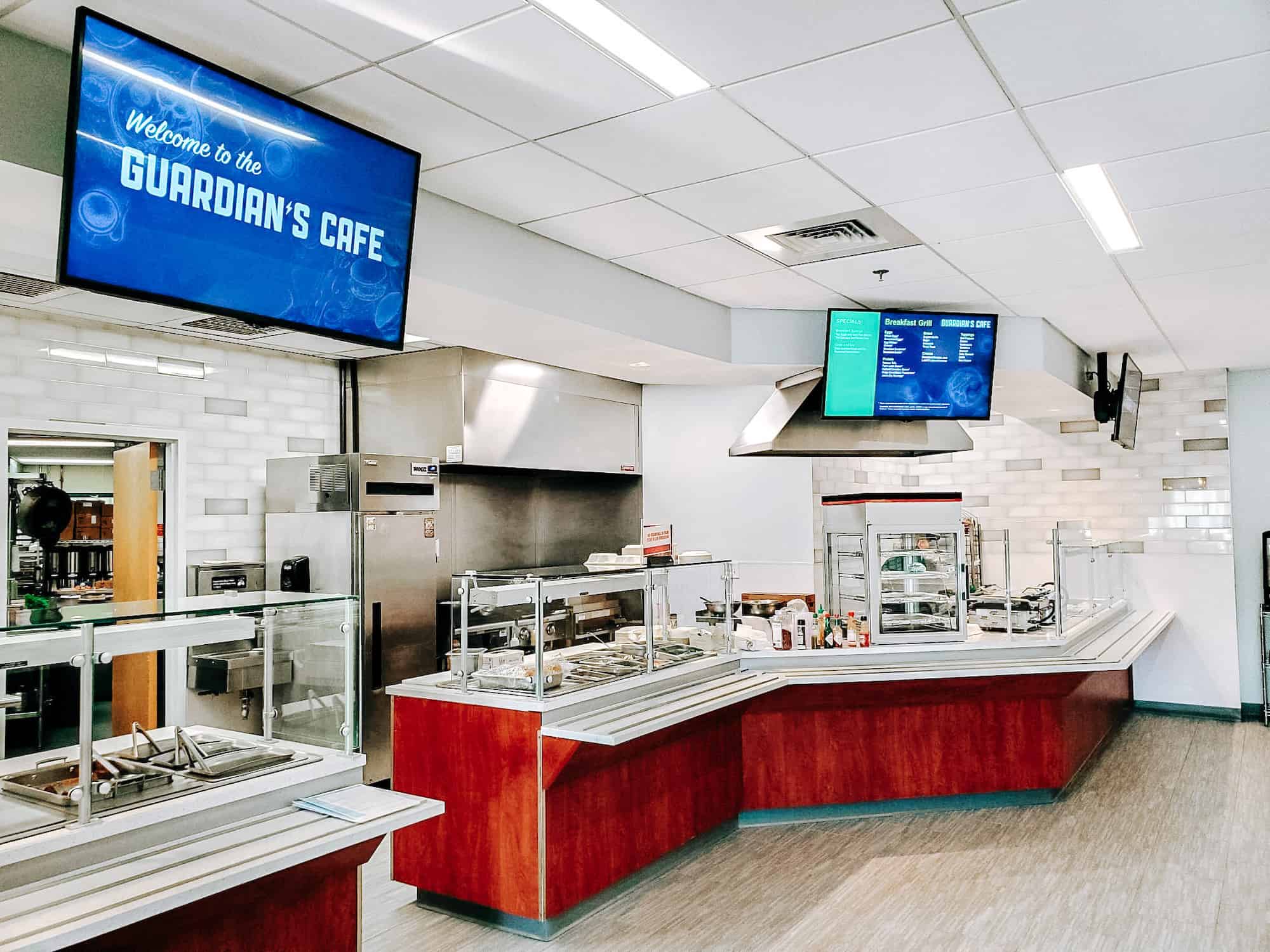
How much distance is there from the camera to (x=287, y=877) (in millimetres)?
2662

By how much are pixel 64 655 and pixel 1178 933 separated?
412 centimetres

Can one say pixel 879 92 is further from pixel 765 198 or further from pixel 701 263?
pixel 701 263

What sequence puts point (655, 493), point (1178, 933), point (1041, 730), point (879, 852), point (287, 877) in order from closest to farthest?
point (287, 877), point (1178, 933), point (879, 852), point (1041, 730), point (655, 493)

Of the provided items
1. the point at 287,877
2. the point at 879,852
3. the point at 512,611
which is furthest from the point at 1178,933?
the point at 287,877

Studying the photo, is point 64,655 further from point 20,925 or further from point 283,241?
point 283,241

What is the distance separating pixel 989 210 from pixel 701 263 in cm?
144

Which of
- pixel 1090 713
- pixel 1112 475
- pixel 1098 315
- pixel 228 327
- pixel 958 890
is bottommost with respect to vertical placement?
pixel 958 890

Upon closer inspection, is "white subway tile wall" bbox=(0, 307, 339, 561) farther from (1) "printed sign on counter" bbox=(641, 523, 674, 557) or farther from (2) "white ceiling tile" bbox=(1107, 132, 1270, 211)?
(2) "white ceiling tile" bbox=(1107, 132, 1270, 211)

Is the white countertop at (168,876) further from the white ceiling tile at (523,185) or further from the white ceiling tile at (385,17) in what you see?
the white ceiling tile at (523,185)

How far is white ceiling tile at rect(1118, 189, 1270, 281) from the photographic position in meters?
4.18

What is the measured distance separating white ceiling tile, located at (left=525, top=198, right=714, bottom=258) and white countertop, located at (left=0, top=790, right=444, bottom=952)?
255 cm

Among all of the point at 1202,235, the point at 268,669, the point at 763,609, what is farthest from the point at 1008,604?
the point at 268,669

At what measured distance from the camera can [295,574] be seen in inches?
237

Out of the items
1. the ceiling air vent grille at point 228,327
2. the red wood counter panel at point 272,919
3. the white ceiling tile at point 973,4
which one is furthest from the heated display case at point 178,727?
the ceiling air vent grille at point 228,327
